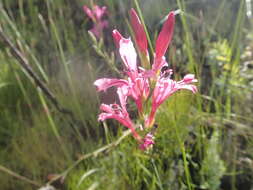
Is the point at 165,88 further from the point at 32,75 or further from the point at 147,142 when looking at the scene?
the point at 32,75

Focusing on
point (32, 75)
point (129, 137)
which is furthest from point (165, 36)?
point (32, 75)

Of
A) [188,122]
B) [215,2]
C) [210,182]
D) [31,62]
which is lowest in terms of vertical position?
[210,182]

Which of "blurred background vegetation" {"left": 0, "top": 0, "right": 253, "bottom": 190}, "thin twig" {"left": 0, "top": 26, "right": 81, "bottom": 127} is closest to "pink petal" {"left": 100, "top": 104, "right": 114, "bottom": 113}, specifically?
"blurred background vegetation" {"left": 0, "top": 0, "right": 253, "bottom": 190}

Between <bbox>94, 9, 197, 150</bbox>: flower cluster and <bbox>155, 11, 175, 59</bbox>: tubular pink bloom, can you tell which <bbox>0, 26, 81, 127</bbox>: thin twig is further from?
<bbox>155, 11, 175, 59</bbox>: tubular pink bloom

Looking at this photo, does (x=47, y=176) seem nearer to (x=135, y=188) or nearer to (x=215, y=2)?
(x=135, y=188)

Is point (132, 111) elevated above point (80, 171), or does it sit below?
above

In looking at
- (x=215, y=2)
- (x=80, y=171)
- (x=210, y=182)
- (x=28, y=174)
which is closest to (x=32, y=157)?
(x=28, y=174)

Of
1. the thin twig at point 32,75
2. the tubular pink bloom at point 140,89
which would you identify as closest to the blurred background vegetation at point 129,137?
the thin twig at point 32,75
